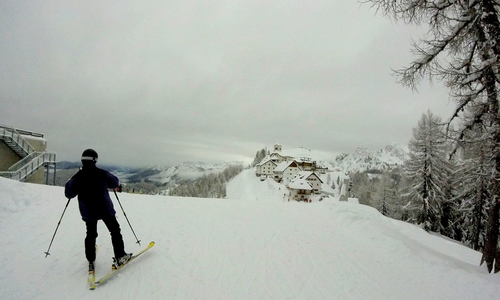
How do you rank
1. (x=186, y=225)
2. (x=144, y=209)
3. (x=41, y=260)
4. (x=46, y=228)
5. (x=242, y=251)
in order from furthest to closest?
(x=144, y=209) → (x=186, y=225) → (x=46, y=228) → (x=242, y=251) → (x=41, y=260)

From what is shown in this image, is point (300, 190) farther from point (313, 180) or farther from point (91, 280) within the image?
point (91, 280)

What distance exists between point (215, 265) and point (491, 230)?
8831 mm

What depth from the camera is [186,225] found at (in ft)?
24.5

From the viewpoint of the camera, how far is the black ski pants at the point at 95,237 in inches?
162

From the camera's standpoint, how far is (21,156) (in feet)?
53.4

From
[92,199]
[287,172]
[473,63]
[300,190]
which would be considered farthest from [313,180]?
[92,199]

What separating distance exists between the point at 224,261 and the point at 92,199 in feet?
11.3

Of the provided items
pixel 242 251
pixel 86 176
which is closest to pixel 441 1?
pixel 242 251

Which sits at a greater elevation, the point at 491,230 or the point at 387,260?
the point at 491,230

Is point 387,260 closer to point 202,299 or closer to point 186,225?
point 202,299

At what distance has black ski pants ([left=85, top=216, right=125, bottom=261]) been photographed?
13.5 feet

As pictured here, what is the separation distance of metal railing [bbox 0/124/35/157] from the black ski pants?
18670 mm

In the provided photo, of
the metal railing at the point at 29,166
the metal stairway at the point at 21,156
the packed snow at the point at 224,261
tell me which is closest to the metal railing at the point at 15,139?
the metal stairway at the point at 21,156

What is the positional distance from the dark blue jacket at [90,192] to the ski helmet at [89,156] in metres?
0.16
